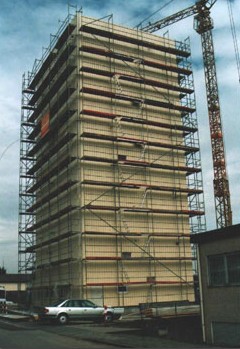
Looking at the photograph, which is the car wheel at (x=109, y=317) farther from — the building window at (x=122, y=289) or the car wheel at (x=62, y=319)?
the building window at (x=122, y=289)

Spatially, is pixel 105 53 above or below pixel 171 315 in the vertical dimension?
above

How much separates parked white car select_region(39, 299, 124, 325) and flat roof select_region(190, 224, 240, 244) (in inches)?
447

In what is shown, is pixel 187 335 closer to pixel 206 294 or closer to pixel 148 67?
pixel 206 294

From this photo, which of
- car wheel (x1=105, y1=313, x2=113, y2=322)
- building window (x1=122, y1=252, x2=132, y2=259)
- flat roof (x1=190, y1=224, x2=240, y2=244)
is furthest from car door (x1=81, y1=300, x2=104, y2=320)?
flat roof (x1=190, y1=224, x2=240, y2=244)

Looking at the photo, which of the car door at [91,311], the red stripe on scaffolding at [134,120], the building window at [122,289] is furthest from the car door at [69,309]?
the red stripe on scaffolding at [134,120]

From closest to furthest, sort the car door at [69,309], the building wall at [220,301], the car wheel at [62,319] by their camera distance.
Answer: the building wall at [220,301], the car wheel at [62,319], the car door at [69,309]

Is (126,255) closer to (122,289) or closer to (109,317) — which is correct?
(122,289)

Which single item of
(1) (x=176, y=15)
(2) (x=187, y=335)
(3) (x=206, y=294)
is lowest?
(2) (x=187, y=335)

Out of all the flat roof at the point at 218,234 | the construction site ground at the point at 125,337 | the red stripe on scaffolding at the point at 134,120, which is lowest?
the construction site ground at the point at 125,337

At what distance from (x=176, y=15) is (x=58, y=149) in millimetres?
26603

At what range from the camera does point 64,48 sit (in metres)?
41.8

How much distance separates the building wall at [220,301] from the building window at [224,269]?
153mm

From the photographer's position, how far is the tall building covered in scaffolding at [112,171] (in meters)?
36.8

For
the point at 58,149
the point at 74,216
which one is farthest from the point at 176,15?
the point at 74,216
